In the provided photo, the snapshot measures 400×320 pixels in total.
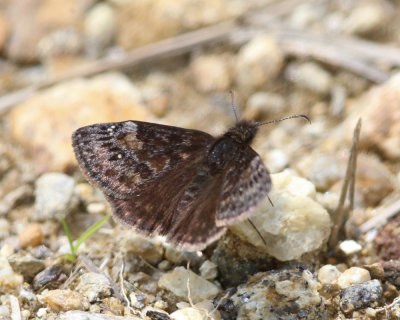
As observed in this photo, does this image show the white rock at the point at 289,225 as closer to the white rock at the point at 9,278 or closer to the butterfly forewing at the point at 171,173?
the butterfly forewing at the point at 171,173

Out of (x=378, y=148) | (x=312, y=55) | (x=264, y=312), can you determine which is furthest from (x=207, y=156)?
(x=312, y=55)

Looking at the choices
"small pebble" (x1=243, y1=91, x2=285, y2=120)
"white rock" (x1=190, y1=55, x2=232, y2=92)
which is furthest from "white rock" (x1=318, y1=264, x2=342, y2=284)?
"white rock" (x1=190, y1=55, x2=232, y2=92)

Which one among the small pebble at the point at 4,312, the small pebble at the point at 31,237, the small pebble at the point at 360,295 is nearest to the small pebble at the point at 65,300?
the small pebble at the point at 4,312

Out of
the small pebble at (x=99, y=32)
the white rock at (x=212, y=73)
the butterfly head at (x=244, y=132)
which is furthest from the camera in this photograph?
the small pebble at (x=99, y=32)

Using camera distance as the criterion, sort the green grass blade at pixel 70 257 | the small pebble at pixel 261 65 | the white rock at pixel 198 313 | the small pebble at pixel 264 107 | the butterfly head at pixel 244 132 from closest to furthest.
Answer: the white rock at pixel 198 313 → the butterfly head at pixel 244 132 → the green grass blade at pixel 70 257 → the small pebble at pixel 264 107 → the small pebble at pixel 261 65

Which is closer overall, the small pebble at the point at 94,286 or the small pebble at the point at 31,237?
the small pebble at the point at 94,286

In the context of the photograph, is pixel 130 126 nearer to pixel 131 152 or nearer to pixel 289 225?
pixel 131 152
